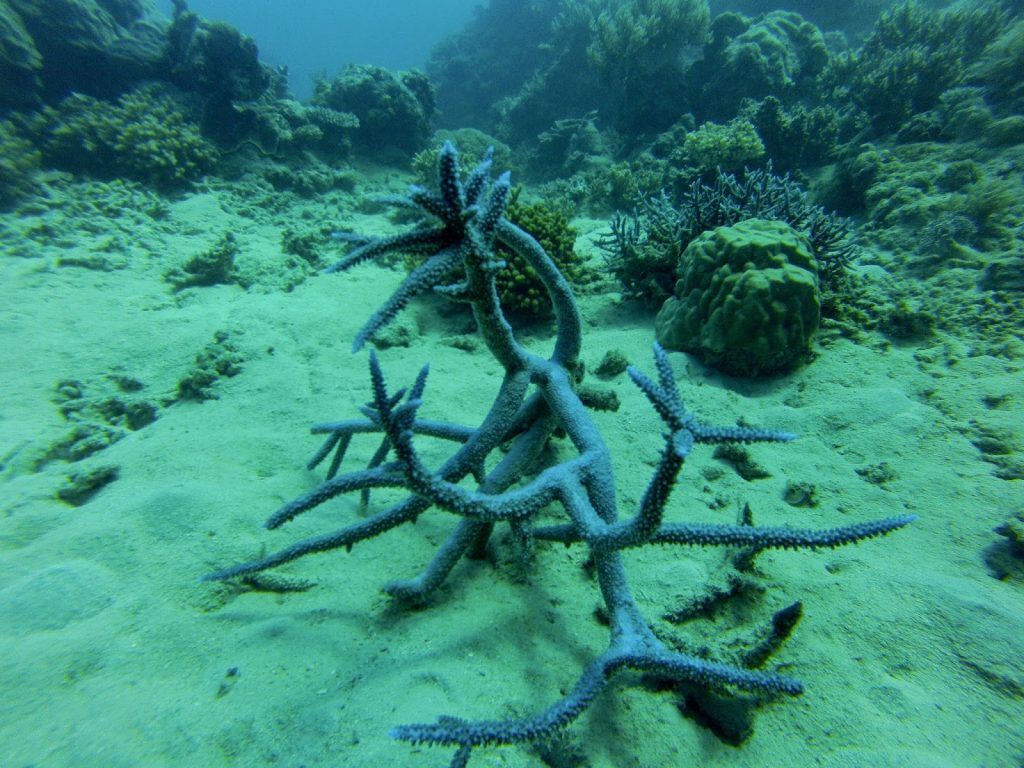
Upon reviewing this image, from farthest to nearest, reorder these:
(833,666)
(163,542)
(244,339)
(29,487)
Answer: (244,339), (29,487), (163,542), (833,666)

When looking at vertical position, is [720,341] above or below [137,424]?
above

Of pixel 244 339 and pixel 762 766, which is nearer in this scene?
pixel 762 766

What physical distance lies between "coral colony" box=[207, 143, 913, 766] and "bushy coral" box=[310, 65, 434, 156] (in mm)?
10534

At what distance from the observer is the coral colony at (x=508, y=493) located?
139cm

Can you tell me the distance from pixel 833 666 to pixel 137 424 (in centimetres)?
514

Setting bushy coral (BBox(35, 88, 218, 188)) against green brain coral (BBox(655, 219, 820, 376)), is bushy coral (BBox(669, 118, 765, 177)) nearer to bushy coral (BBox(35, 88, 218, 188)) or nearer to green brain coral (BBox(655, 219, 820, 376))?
green brain coral (BBox(655, 219, 820, 376))

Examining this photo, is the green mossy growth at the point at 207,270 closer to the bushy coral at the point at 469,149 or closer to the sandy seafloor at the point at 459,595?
the sandy seafloor at the point at 459,595

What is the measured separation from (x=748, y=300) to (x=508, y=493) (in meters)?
3.00

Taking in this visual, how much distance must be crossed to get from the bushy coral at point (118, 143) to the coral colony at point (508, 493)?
356 inches

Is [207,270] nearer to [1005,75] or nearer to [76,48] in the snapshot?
[76,48]

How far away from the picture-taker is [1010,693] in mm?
1789

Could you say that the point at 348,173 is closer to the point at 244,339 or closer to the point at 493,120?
the point at 244,339

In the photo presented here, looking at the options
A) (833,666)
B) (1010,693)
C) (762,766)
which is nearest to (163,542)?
(762,766)

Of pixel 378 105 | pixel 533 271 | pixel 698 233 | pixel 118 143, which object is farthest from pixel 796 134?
pixel 118 143
